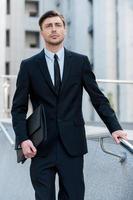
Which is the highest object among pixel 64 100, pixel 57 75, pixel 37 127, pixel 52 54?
pixel 52 54

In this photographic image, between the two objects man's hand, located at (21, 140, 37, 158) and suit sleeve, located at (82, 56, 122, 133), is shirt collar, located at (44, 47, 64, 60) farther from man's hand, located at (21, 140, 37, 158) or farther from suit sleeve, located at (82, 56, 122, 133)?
man's hand, located at (21, 140, 37, 158)

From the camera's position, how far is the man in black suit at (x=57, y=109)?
2881mm

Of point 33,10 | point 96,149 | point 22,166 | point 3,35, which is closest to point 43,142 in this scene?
point 96,149

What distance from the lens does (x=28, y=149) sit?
2840 millimetres

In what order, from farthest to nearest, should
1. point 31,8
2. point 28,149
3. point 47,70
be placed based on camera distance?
1. point 31,8
2. point 47,70
3. point 28,149

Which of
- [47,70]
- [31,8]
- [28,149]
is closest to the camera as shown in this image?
[28,149]

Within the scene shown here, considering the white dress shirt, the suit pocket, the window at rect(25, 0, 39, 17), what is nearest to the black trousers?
the suit pocket

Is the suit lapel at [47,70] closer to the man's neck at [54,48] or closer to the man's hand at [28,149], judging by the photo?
the man's neck at [54,48]

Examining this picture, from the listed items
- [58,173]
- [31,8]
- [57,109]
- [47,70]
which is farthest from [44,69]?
[31,8]

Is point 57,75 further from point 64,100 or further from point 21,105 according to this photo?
point 21,105

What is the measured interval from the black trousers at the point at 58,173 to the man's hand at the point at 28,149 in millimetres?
83

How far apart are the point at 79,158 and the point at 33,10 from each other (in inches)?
1599

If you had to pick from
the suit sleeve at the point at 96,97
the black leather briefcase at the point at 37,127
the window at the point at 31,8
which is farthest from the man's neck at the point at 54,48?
the window at the point at 31,8

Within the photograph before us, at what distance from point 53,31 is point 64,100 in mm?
383
